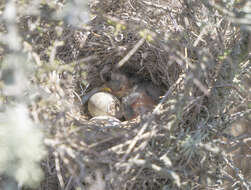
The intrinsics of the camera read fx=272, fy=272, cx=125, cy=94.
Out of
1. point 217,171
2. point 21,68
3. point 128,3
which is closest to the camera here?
point 21,68

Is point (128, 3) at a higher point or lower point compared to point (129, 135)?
higher

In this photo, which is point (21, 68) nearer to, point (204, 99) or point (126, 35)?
point (204, 99)

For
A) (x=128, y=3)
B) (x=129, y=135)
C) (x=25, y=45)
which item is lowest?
(x=129, y=135)

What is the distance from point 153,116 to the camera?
1188 millimetres

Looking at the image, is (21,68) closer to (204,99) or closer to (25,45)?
(25,45)

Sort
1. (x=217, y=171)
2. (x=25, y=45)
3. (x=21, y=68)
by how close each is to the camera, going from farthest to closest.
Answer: (x=217, y=171) < (x=25, y=45) < (x=21, y=68)

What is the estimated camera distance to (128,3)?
5.58 ft

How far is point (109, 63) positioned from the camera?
200 centimetres

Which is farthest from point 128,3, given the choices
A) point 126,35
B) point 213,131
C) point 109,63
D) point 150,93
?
point 213,131

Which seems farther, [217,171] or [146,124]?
[217,171]

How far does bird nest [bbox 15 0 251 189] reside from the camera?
3.51 ft

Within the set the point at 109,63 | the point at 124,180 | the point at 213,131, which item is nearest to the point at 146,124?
the point at 124,180

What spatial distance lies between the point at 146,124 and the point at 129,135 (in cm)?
14

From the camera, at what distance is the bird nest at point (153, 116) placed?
1069mm
